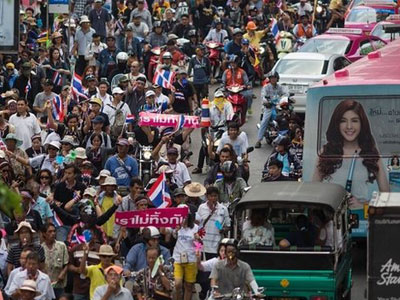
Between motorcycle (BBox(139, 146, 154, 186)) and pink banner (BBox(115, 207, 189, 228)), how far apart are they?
221 inches

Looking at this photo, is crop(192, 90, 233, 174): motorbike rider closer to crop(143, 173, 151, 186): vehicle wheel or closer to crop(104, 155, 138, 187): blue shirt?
crop(143, 173, 151, 186): vehicle wheel

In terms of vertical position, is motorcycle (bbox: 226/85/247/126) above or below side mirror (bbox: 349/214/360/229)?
below

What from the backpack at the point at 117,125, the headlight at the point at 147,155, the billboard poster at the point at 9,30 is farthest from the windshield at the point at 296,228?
the backpack at the point at 117,125

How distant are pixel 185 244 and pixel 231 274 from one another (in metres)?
2.05

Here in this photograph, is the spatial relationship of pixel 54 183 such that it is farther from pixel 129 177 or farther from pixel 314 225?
pixel 314 225

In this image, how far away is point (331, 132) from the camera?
22.9m

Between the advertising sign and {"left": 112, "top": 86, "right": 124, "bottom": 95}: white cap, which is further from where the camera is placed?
the advertising sign

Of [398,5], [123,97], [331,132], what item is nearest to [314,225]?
[331,132]

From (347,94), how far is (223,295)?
5.24 m

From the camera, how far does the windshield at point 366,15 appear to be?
150ft

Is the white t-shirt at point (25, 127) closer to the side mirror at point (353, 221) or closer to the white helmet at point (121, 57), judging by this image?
the side mirror at point (353, 221)

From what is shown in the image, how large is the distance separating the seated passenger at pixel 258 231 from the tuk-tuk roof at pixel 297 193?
0.20m

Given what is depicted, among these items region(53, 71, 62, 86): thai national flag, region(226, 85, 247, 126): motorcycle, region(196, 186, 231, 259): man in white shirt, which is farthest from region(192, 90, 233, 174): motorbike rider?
region(196, 186, 231, 259): man in white shirt

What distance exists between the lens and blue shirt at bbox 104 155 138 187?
2461 centimetres
